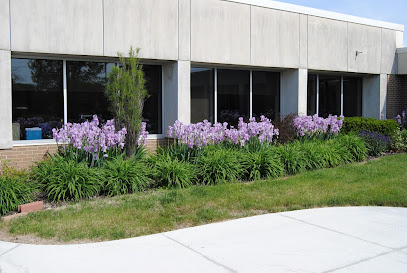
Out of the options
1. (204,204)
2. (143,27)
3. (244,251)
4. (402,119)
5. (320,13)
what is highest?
(320,13)

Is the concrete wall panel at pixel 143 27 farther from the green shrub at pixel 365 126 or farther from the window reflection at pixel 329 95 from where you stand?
the window reflection at pixel 329 95

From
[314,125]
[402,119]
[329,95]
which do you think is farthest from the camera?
[402,119]

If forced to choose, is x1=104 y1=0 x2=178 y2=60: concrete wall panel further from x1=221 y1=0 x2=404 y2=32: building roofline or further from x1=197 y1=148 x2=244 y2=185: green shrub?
x1=197 y1=148 x2=244 y2=185: green shrub

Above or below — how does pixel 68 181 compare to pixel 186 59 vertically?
below

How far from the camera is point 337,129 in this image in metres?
12.2

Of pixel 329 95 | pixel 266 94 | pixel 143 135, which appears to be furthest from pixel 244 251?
pixel 329 95

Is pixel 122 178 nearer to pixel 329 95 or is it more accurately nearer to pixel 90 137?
pixel 90 137

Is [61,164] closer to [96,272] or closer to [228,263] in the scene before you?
[96,272]

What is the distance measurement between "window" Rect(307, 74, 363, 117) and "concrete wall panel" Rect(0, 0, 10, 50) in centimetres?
1017

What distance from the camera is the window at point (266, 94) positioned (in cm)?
1345

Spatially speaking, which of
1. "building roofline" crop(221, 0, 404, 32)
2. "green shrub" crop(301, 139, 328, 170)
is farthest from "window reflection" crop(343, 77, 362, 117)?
"green shrub" crop(301, 139, 328, 170)

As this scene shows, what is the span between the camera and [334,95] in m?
16.0

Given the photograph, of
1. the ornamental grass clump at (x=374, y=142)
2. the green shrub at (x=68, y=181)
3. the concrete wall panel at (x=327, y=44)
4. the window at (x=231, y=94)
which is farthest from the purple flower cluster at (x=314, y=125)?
the green shrub at (x=68, y=181)

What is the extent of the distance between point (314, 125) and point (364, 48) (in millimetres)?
5464
